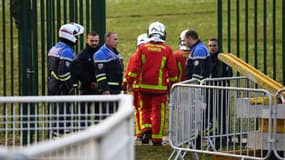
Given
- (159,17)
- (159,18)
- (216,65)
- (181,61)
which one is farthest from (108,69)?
(159,17)

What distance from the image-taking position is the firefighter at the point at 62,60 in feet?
42.5

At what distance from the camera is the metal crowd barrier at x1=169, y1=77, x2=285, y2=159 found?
398 inches

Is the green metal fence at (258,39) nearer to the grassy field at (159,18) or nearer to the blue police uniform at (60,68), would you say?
the grassy field at (159,18)

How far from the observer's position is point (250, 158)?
10.2 m

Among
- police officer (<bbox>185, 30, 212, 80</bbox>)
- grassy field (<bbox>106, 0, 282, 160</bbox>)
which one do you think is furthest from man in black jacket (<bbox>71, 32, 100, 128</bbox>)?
grassy field (<bbox>106, 0, 282, 160</bbox>)

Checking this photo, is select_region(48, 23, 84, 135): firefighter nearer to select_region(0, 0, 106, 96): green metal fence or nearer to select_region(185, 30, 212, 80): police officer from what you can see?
select_region(0, 0, 106, 96): green metal fence

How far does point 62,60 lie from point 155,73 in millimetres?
1553

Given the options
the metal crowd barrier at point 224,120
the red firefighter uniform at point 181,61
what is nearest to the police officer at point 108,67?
the red firefighter uniform at point 181,61

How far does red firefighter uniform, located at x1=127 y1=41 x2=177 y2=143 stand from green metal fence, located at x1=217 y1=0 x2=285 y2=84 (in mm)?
822

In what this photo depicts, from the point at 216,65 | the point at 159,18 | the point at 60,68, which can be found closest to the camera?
the point at 60,68

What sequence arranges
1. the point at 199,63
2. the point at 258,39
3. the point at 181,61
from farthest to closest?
the point at 258,39
the point at 181,61
the point at 199,63

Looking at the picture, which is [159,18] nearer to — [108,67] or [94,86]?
[94,86]

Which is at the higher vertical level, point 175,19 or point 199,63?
point 175,19

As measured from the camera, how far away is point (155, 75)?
13.9 m
